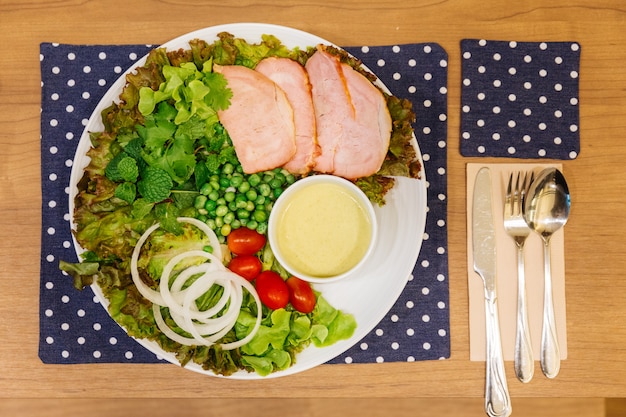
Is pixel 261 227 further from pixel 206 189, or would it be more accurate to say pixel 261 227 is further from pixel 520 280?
pixel 520 280

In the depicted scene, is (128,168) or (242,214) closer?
(128,168)

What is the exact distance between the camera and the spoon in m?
1.77

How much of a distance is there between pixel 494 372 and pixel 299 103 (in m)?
1.07

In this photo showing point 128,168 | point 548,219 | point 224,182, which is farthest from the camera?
point 548,219

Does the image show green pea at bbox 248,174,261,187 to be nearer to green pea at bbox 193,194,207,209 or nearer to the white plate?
green pea at bbox 193,194,207,209

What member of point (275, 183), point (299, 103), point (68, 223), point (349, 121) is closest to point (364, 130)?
point (349, 121)

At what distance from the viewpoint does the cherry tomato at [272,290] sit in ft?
5.41

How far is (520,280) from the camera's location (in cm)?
180

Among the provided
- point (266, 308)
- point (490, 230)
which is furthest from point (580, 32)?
point (266, 308)

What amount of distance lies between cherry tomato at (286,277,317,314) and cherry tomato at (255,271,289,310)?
0.02 metres

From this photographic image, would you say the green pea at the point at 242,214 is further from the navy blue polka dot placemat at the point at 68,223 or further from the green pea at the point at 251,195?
the navy blue polka dot placemat at the point at 68,223

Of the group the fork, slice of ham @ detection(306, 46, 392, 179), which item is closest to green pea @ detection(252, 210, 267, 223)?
slice of ham @ detection(306, 46, 392, 179)

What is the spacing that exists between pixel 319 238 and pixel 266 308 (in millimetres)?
274

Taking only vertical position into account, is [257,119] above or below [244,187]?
above
